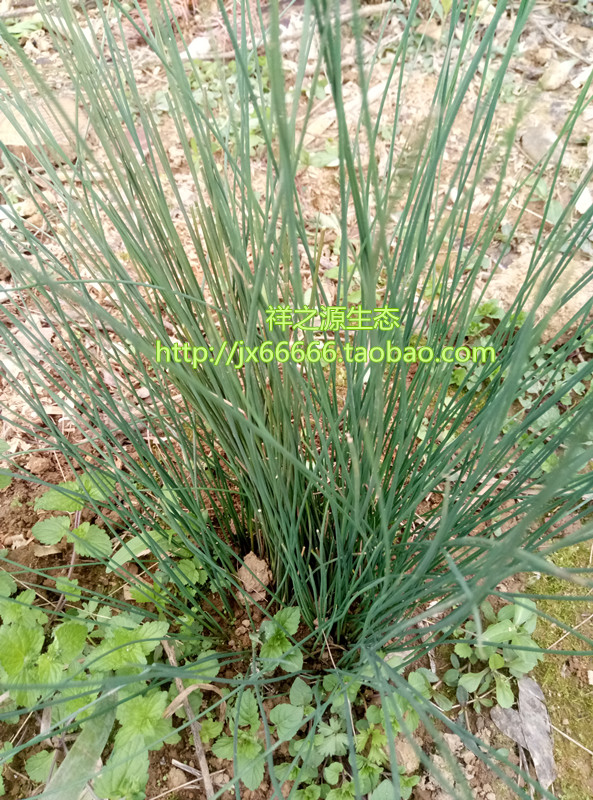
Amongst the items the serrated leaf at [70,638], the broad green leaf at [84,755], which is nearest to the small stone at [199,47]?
the serrated leaf at [70,638]

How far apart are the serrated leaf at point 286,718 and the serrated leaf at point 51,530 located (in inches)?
15.5

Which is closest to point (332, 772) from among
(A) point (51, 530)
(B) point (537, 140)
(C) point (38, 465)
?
(A) point (51, 530)

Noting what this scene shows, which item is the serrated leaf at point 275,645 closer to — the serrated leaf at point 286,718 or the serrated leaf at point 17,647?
the serrated leaf at point 286,718

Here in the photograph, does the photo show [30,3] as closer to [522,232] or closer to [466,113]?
[466,113]

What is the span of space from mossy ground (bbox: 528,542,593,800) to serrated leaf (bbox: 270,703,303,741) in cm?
41

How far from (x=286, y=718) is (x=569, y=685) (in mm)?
474

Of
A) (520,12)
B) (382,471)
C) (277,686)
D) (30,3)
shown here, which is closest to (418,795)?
(277,686)

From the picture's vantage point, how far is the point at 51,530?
0.81 meters

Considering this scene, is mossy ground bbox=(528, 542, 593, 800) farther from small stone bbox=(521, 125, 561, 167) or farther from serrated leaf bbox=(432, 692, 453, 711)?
small stone bbox=(521, 125, 561, 167)

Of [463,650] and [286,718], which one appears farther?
[463,650]

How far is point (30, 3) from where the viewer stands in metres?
1.89

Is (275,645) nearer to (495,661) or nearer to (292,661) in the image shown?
(292,661)

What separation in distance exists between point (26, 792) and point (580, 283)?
98 centimetres

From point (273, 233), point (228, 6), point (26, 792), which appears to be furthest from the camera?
point (228, 6)
